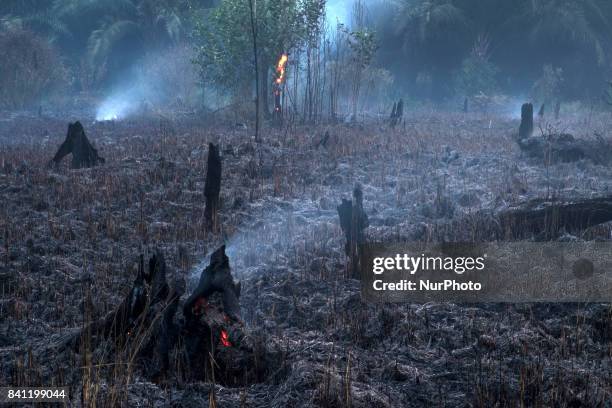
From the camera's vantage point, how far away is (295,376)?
15.4ft

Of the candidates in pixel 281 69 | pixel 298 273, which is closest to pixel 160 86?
pixel 281 69

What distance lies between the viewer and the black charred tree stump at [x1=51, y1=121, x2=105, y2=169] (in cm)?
1409

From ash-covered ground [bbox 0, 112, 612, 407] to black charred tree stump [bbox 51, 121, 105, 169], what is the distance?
18.1 inches

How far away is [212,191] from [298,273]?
9.93ft

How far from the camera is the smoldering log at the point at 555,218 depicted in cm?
822

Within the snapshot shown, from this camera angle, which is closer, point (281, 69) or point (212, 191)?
point (212, 191)

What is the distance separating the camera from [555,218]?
8.32 m

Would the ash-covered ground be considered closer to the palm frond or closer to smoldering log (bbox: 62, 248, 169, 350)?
smoldering log (bbox: 62, 248, 169, 350)

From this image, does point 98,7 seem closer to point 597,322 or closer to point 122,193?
point 122,193

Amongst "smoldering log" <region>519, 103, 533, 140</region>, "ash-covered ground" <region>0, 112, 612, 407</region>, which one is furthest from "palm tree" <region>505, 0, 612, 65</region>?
"ash-covered ground" <region>0, 112, 612, 407</region>

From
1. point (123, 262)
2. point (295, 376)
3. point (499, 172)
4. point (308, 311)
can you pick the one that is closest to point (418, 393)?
point (295, 376)

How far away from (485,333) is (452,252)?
233 cm

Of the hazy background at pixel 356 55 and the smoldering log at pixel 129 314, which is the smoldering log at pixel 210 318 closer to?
the smoldering log at pixel 129 314

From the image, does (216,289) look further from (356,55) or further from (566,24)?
(566,24)
